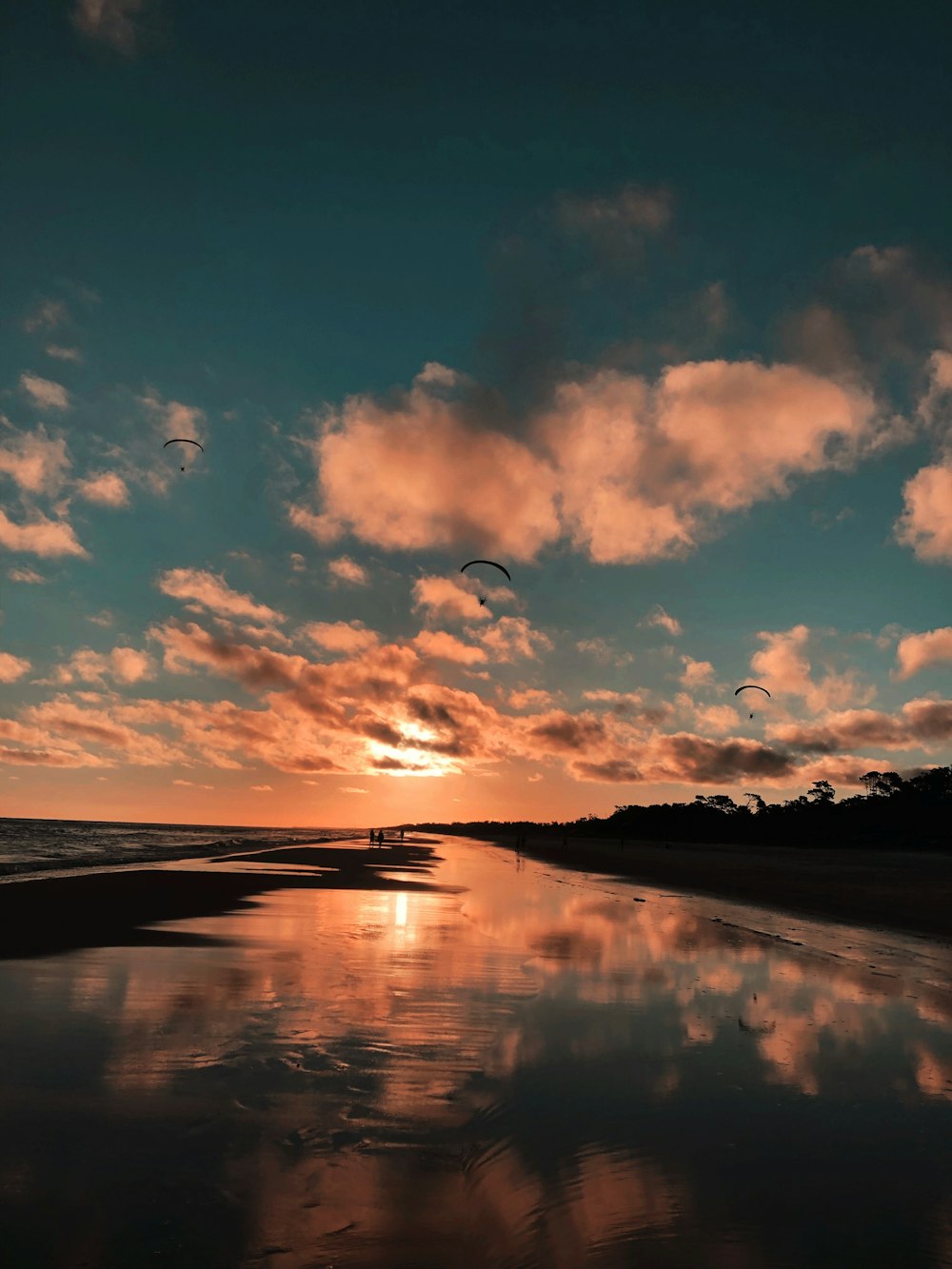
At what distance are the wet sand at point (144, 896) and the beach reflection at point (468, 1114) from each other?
2.68 meters

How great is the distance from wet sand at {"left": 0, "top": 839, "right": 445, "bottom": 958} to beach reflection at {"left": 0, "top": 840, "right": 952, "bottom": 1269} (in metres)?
2.68

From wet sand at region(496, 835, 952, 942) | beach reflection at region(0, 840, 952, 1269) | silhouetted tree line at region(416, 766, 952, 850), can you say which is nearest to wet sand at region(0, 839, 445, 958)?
beach reflection at region(0, 840, 952, 1269)

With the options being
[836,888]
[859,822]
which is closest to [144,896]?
[836,888]

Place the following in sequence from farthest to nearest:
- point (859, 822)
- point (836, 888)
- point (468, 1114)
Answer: point (859, 822) → point (836, 888) → point (468, 1114)

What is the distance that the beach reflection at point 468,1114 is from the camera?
5.16 meters

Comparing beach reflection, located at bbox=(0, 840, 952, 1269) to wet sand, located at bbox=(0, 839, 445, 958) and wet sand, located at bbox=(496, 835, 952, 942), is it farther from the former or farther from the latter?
wet sand, located at bbox=(496, 835, 952, 942)

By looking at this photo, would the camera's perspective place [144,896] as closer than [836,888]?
Yes

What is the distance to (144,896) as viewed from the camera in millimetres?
27828

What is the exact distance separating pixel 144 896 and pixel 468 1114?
23.5 metres

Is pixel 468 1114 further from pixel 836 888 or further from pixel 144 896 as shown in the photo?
pixel 836 888

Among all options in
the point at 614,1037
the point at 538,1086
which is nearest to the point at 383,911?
the point at 614,1037

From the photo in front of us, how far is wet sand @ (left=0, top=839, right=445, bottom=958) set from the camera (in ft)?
57.6

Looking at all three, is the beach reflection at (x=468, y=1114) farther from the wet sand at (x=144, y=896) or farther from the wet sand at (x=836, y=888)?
the wet sand at (x=836, y=888)

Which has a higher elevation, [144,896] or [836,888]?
[836,888]
